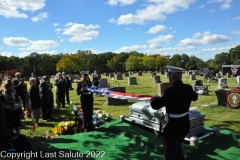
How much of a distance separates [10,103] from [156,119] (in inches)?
163

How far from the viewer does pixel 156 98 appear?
4.05 metres

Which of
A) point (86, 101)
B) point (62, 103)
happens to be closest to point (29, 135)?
point (86, 101)

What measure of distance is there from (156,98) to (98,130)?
150 inches

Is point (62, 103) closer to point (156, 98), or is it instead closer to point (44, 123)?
point (44, 123)

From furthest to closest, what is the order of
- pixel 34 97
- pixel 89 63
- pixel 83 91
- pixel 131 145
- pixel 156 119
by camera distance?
pixel 89 63 < pixel 34 97 < pixel 83 91 < pixel 156 119 < pixel 131 145

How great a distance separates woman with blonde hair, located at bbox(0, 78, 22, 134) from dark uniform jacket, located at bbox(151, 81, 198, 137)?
4.12 metres

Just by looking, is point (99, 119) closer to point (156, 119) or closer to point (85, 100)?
point (85, 100)

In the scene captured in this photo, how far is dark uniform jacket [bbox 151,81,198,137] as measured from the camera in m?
4.00

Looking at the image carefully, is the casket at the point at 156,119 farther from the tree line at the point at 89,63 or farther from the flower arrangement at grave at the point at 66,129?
the tree line at the point at 89,63

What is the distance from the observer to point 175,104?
403cm

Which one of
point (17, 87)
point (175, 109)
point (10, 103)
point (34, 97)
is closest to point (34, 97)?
point (34, 97)

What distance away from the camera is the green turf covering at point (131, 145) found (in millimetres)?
5273

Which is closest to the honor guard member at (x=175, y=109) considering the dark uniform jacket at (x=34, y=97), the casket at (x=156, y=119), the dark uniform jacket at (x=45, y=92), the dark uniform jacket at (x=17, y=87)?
the casket at (x=156, y=119)

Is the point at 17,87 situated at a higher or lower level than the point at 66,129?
higher
